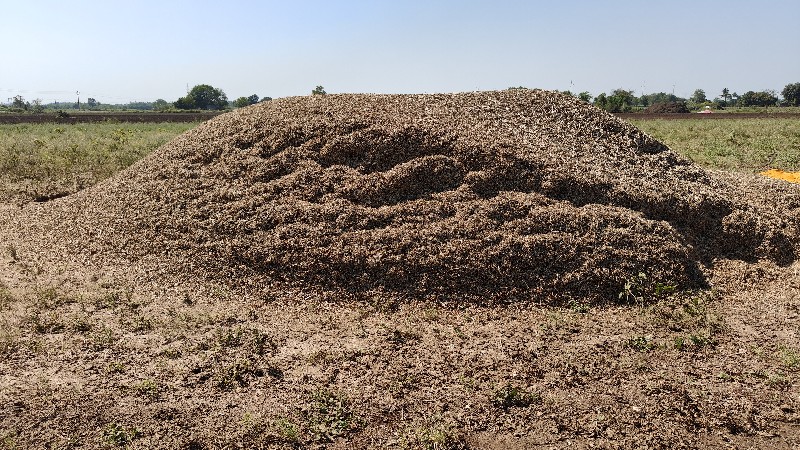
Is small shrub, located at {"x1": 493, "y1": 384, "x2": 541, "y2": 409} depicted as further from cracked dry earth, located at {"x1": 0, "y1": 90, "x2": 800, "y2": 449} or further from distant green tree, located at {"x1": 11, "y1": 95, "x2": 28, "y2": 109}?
distant green tree, located at {"x1": 11, "y1": 95, "x2": 28, "y2": 109}

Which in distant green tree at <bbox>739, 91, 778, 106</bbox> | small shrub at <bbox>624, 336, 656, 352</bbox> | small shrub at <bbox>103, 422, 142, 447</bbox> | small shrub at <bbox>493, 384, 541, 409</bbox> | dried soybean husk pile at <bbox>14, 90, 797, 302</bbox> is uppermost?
distant green tree at <bbox>739, 91, 778, 106</bbox>

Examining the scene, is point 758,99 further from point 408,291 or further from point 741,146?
point 408,291

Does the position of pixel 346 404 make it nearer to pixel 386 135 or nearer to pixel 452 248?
pixel 452 248

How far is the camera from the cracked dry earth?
11.3 feet

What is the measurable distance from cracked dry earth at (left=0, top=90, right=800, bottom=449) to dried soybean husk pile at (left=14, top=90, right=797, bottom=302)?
3 centimetres

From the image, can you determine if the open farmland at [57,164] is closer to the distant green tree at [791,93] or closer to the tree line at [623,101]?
the tree line at [623,101]

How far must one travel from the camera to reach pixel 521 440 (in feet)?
10.6

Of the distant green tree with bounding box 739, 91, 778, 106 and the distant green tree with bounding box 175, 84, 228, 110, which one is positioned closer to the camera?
the distant green tree with bounding box 739, 91, 778, 106

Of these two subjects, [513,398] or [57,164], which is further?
[57,164]

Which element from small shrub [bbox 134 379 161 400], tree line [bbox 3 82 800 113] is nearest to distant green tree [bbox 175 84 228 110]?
tree line [bbox 3 82 800 113]

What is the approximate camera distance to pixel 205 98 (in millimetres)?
73188

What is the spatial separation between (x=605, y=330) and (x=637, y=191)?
2130 millimetres

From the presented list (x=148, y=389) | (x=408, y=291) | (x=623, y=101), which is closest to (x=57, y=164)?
(x=148, y=389)

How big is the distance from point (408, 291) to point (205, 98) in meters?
75.2
